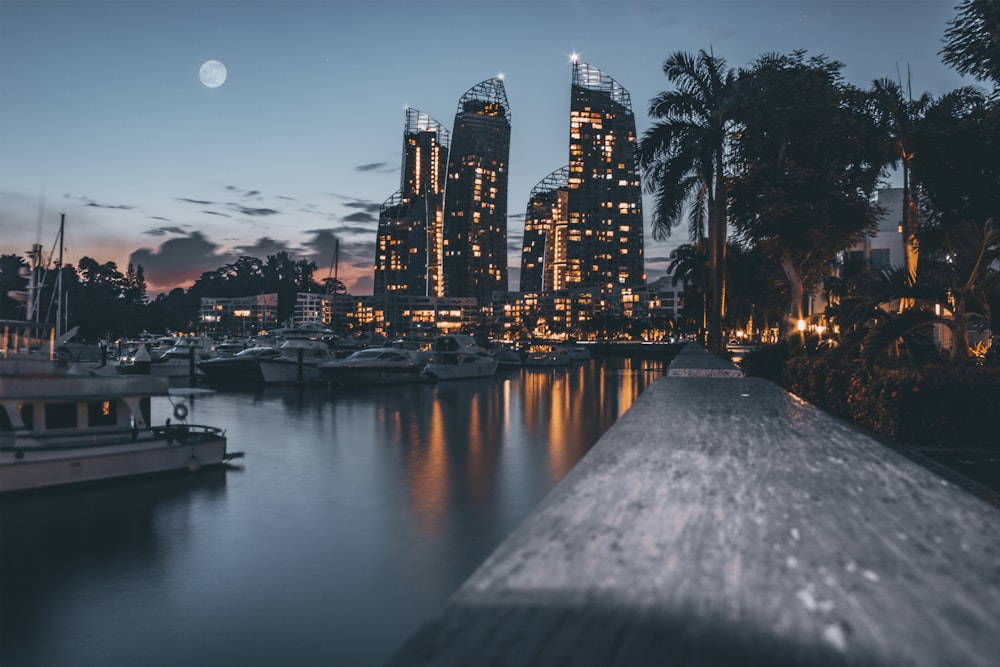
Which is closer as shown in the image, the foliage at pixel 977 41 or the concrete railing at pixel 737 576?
the concrete railing at pixel 737 576

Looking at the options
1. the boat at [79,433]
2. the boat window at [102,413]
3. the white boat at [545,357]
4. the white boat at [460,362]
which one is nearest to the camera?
the boat at [79,433]

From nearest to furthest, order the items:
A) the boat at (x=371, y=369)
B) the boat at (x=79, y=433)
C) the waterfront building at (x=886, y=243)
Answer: the boat at (x=79, y=433) → the boat at (x=371, y=369) → the waterfront building at (x=886, y=243)

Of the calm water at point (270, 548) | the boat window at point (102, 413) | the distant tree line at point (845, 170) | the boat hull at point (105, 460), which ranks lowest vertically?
the calm water at point (270, 548)

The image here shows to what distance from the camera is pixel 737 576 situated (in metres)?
1.25

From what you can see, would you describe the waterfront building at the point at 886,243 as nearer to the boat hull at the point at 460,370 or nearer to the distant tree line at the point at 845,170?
the boat hull at the point at 460,370

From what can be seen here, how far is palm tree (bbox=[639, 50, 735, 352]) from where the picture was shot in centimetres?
2472

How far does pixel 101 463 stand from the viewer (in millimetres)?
19656

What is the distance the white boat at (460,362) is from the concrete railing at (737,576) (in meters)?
55.9

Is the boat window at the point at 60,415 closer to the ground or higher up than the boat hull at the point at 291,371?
higher up

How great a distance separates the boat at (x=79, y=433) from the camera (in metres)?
18.8

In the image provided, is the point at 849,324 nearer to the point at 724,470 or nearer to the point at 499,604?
the point at 724,470

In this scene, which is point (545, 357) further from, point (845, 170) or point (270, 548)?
point (270, 548)

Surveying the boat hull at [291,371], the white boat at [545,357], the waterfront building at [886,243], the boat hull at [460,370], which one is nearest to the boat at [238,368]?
the boat hull at [291,371]

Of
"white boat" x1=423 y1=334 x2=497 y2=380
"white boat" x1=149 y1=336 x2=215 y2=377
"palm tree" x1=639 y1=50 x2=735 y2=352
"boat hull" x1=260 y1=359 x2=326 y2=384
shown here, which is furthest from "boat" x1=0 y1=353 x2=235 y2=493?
"white boat" x1=423 y1=334 x2=497 y2=380
